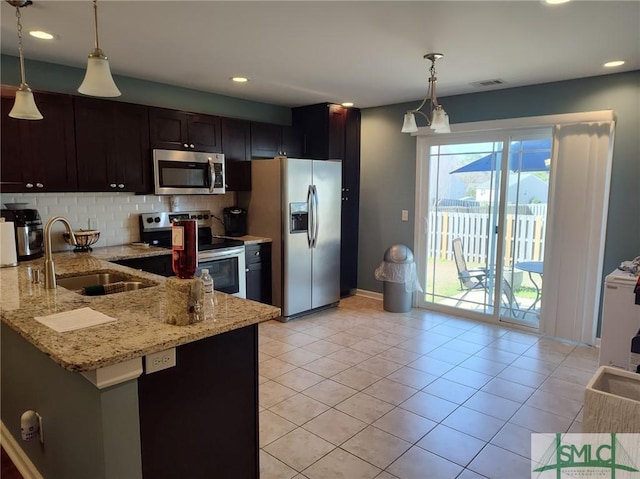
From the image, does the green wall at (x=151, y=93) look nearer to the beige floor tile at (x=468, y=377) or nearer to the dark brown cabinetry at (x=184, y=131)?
the dark brown cabinetry at (x=184, y=131)

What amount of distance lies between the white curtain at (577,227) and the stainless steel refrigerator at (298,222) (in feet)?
7.33

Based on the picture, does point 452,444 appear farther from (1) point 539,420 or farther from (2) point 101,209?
(2) point 101,209

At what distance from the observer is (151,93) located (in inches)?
164

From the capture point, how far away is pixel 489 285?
4.71 metres

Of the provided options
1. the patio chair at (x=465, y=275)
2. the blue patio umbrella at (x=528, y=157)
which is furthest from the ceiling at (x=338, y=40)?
the patio chair at (x=465, y=275)

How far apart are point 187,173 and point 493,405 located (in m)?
3.26

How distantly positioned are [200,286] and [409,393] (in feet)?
6.54

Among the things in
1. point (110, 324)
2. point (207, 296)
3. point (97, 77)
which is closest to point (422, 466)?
point (207, 296)

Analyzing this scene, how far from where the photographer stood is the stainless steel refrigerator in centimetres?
454

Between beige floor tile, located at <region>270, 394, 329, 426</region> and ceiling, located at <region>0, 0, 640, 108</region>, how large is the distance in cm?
242

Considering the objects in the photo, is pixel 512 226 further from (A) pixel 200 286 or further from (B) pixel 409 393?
(A) pixel 200 286

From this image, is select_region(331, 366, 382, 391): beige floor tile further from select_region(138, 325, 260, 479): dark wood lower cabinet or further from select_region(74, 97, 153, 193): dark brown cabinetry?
select_region(74, 97, 153, 193): dark brown cabinetry

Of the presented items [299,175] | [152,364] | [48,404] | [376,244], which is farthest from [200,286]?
[376,244]

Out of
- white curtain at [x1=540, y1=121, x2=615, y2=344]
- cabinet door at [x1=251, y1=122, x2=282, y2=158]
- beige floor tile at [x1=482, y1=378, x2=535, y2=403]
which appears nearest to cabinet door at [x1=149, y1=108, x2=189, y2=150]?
cabinet door at [x1=251, y1=122, x2=282, y2=158]
